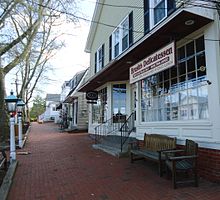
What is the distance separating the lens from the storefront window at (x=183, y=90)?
272 inches

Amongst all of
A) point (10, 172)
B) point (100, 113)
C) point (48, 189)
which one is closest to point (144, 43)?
point (48, 189)

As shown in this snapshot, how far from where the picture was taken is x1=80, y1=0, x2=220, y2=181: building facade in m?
6.27

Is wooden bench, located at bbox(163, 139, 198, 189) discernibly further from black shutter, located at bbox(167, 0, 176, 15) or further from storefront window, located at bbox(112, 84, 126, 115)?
storefront window, located at bbox(112, 84, 126, 115)

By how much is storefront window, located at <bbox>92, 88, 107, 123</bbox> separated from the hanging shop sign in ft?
24.8

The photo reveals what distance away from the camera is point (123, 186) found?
6.23m

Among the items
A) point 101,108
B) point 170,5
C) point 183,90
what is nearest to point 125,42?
point 170,5

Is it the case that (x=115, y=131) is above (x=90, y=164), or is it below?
above

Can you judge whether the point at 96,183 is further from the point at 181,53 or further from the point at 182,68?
the point at 181,53

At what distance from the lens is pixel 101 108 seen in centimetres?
1705

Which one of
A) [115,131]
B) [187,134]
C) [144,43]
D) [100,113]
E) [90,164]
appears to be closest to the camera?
[187,134]

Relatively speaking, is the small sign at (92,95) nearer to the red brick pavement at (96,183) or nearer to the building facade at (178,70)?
the building facade at (178,70)

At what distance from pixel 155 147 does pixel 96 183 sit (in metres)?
2.59

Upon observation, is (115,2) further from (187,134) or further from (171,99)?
(187,134)

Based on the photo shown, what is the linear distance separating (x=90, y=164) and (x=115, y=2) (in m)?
9.90
